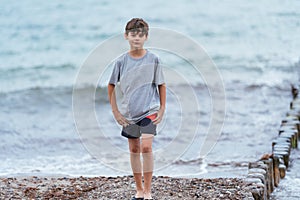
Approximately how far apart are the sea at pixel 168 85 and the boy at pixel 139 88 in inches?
92.3

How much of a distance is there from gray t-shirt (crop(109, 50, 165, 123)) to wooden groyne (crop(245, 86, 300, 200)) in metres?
1.41

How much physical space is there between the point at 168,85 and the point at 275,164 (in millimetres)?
6175

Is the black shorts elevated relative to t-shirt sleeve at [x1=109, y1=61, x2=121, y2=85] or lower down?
lower down

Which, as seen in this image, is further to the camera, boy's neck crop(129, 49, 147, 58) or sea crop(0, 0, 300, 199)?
sea crop(0, 0, 300, 199)

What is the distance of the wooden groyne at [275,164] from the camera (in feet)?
17.9

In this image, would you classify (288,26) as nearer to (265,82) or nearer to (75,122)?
(265,82)

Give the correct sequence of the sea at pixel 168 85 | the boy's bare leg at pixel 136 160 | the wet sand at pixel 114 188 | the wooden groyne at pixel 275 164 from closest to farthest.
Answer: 1. the boy's bare leg at pixel 136 160
2. the wet sand at pixel 114 188
3. the wooden groyne at pixel 275 164
4. the sea at pixel 168 85

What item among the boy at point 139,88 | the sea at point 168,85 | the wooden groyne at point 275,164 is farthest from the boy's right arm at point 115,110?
the sea at point 168,85

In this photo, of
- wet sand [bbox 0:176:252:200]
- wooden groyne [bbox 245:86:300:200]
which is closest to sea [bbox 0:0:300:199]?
wooden groyne [bbox 245:86:300:200]

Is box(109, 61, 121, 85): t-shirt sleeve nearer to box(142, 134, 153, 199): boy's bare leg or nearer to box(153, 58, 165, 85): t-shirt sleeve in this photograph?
box(153, 58, 165, 85): t-shirt sleeve

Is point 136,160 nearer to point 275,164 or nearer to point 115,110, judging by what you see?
point 115,110

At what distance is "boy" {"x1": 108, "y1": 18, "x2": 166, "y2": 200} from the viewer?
455cm

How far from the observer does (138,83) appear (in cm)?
456

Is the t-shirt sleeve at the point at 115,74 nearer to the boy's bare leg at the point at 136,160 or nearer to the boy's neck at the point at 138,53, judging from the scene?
the boy's neck at the point at 138,53
